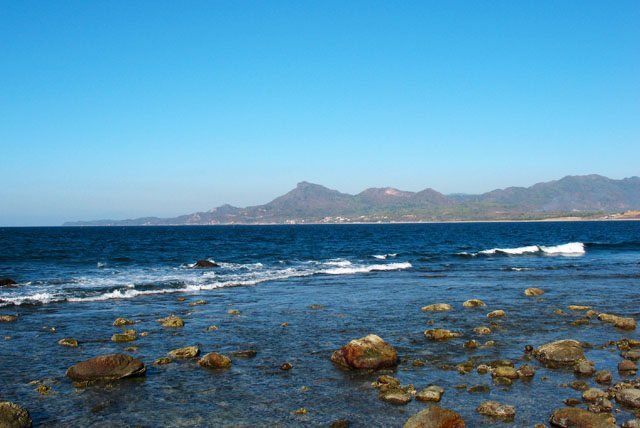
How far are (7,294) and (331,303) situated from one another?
22988 mm

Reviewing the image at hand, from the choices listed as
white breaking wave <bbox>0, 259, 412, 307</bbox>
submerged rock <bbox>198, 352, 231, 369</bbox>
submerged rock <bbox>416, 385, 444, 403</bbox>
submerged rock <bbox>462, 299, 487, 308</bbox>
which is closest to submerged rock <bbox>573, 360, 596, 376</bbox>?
submerged rock <bbox>416, 385, 444, 403</bbox>

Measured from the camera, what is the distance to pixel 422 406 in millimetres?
13758

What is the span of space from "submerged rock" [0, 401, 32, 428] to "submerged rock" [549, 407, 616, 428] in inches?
491

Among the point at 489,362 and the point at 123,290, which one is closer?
the point at 489,362

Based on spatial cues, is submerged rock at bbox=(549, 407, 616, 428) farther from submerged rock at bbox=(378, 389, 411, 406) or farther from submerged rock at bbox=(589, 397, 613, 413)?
submerged rock at bbox=(378, 389, 411, 406)

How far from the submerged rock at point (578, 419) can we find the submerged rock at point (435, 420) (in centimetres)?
236

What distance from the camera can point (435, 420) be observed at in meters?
11.8

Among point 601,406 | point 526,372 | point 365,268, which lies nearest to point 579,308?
point 526,372

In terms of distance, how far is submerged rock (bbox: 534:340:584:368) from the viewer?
1762cm

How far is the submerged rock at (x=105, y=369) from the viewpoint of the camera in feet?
53.5

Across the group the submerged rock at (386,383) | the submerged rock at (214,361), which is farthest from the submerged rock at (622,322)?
the submerged rock at (214,361)

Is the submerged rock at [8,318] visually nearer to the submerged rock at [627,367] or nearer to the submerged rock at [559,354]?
the submerged rock at [559,354]

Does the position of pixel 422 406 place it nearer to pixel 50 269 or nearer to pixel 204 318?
pixel 204 318

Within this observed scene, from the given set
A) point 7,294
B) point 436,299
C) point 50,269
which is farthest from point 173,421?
point 50,269
